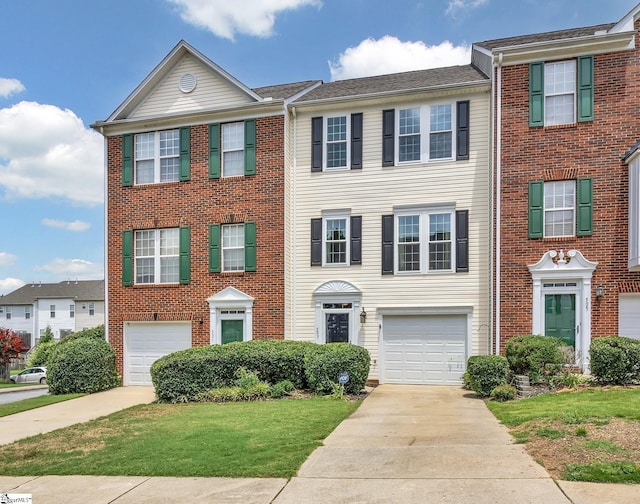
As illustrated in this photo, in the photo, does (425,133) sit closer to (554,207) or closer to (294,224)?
(554,207)

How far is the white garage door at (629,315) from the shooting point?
13.7 metres

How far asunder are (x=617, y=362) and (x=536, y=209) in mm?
4506

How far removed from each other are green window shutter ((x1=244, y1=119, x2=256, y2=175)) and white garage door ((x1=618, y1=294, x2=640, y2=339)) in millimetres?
10836

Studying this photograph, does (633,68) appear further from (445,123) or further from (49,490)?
(49,490)

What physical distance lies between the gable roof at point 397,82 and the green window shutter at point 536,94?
1258 millimetres

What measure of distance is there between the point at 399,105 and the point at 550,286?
21.9 feet

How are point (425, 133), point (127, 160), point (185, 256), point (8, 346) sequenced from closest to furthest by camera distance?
point (425, 133) → point (185, 256) → point (127, 160) → point (8, 346)

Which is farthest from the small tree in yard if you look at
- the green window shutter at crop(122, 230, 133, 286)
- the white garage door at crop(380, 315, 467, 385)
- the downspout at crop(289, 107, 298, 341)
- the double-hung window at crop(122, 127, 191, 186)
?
the white garage door at crop(380, 315, 467, 385)

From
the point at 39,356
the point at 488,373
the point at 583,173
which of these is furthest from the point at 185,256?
the point at 39,356

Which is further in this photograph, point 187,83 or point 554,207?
point 187,83

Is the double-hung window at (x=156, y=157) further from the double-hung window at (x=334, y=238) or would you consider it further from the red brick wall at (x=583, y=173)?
the red brick wall at (x=583, y=173)

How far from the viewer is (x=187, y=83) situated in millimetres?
17812

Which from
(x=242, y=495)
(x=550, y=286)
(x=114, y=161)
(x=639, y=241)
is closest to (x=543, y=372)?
(x=550, y=286)

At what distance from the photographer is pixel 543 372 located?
12.6 m
